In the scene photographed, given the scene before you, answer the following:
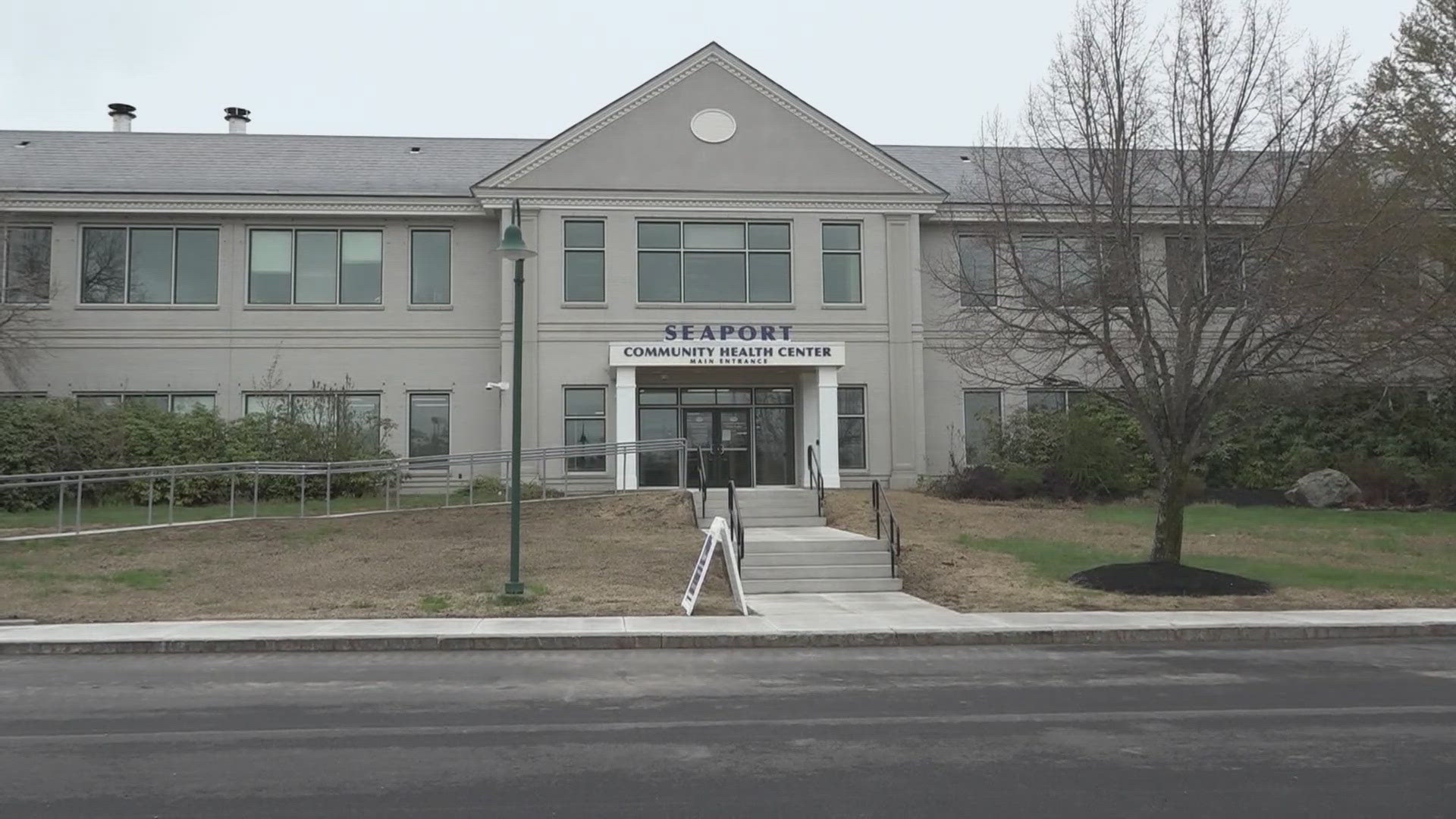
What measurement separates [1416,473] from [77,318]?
99.7 feet

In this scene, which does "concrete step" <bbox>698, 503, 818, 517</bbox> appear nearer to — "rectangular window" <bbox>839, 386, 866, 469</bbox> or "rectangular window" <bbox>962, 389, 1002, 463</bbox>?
"rectangular window" <bbox>839, 386, 866, 469</bbox>

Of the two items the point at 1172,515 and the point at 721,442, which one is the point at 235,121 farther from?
the point at 1172,515

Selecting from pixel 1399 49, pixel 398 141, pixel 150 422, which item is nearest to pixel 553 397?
pixel 150 422

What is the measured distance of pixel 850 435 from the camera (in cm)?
2602

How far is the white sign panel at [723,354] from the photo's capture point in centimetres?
2464

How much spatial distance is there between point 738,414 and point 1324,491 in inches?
512

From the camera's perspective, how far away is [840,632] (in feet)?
39.9

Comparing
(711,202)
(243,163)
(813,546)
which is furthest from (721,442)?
(243,163)

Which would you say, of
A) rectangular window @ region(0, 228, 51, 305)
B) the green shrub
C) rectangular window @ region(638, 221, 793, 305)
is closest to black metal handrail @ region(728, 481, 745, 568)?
the green shrub

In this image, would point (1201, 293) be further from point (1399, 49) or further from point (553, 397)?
point (1399, 49)

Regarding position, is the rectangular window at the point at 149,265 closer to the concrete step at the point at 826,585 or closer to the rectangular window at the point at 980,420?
the concrete step at the point at 826,585

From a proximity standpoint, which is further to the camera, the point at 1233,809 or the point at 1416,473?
the point at 1416,473

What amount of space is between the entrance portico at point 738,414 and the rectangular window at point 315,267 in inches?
256

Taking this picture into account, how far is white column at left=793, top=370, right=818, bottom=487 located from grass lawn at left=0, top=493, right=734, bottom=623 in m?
5.27
